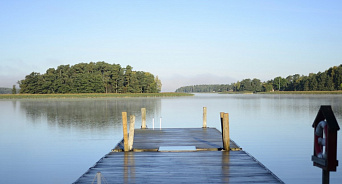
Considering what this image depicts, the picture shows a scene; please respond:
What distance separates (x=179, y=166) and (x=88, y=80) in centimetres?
10363

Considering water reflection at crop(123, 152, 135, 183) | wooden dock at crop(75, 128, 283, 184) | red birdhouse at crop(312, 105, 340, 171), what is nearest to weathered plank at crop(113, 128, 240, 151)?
wooden dock at crop(75, 128, 283, 184)

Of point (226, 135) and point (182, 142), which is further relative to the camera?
point (182, 142)

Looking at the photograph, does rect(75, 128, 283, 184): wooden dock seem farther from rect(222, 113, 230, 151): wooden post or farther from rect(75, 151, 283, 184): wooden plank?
rect(222, 113, 230, 151): wooden post

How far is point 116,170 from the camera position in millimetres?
9055

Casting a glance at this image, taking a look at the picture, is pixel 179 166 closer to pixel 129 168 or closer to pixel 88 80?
pixel 129 168

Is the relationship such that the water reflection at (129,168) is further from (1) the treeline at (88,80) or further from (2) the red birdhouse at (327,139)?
(1) the treeline at (88,80)

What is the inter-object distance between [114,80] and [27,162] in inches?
4106

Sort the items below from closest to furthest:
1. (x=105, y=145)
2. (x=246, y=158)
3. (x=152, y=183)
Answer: (x=152, y=183)
(x=246, y=158)
(x=105, y=145)

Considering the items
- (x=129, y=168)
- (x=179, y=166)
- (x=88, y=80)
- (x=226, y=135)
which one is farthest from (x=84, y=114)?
(x=88, y=80)

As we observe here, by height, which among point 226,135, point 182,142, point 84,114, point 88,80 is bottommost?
point 84,114

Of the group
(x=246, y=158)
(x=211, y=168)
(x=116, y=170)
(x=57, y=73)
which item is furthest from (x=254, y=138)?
(x=57, y=73)

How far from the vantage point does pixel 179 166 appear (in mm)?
9422

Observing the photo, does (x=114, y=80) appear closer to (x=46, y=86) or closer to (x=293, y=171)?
(x=46, y=86)

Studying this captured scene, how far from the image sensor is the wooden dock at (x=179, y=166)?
8.08 metres
